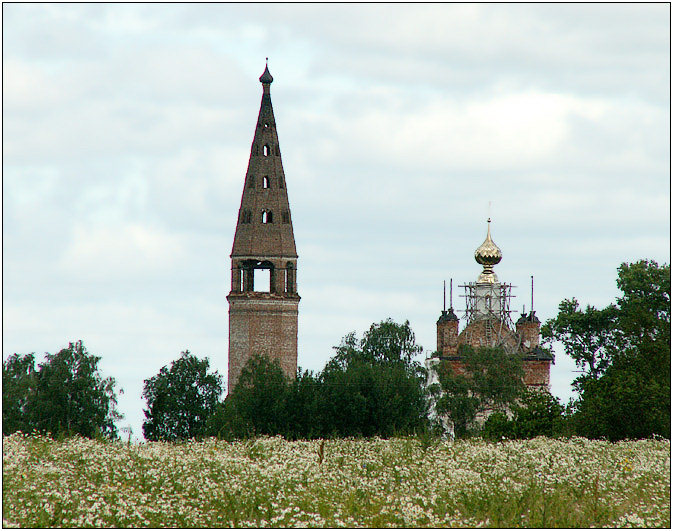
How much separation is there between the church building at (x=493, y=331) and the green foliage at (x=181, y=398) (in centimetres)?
1300

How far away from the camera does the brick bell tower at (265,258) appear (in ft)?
248

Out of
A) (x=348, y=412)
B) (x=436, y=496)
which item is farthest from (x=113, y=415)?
(x=436, y=496)

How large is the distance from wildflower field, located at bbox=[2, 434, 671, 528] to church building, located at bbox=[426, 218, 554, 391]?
2039 inches

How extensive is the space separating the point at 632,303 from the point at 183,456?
1483 inches

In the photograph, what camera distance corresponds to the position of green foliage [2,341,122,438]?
193 ft

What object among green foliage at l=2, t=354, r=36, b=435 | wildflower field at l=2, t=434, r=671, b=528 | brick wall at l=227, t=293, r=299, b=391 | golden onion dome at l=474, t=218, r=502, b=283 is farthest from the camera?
golden onion dome at l=474, t=218, r=502, b=283

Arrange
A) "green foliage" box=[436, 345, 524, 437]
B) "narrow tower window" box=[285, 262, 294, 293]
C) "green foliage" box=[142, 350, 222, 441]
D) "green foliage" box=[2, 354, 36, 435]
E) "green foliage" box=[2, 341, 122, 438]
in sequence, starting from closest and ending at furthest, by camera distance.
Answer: "green foliage" box=[2, 354, 36, 435]
"green foliage" box=[2, 341, 122, 438]
"green foliage" box=[436, 345, 524, 437]
"green foliage" box=[142, 350, 222, 441]
"narrow tower window" box=[285, 262, 294, 293]

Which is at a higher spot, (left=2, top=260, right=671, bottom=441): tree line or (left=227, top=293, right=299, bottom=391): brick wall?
(left=227, top=293, right=299, bottom=391): brick wall

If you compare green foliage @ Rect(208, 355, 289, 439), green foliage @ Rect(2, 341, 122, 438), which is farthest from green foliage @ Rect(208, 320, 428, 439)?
green foliage @ Rect(2, 341, 122, 438)

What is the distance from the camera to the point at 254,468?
2291cm

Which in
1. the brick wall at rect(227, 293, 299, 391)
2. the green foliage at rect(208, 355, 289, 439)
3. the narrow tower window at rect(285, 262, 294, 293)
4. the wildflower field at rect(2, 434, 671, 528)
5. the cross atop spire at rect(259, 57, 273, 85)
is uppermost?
the cross atop spire at rect(259, 57, 273, 85)

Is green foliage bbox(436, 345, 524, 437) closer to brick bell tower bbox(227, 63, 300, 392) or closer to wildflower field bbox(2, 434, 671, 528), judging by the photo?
brick bell tower bbox(227, 63, 300, 392)

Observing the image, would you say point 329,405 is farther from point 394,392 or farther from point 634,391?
point 634,391

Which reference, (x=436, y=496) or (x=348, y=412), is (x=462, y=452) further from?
(x=348, y=412)
